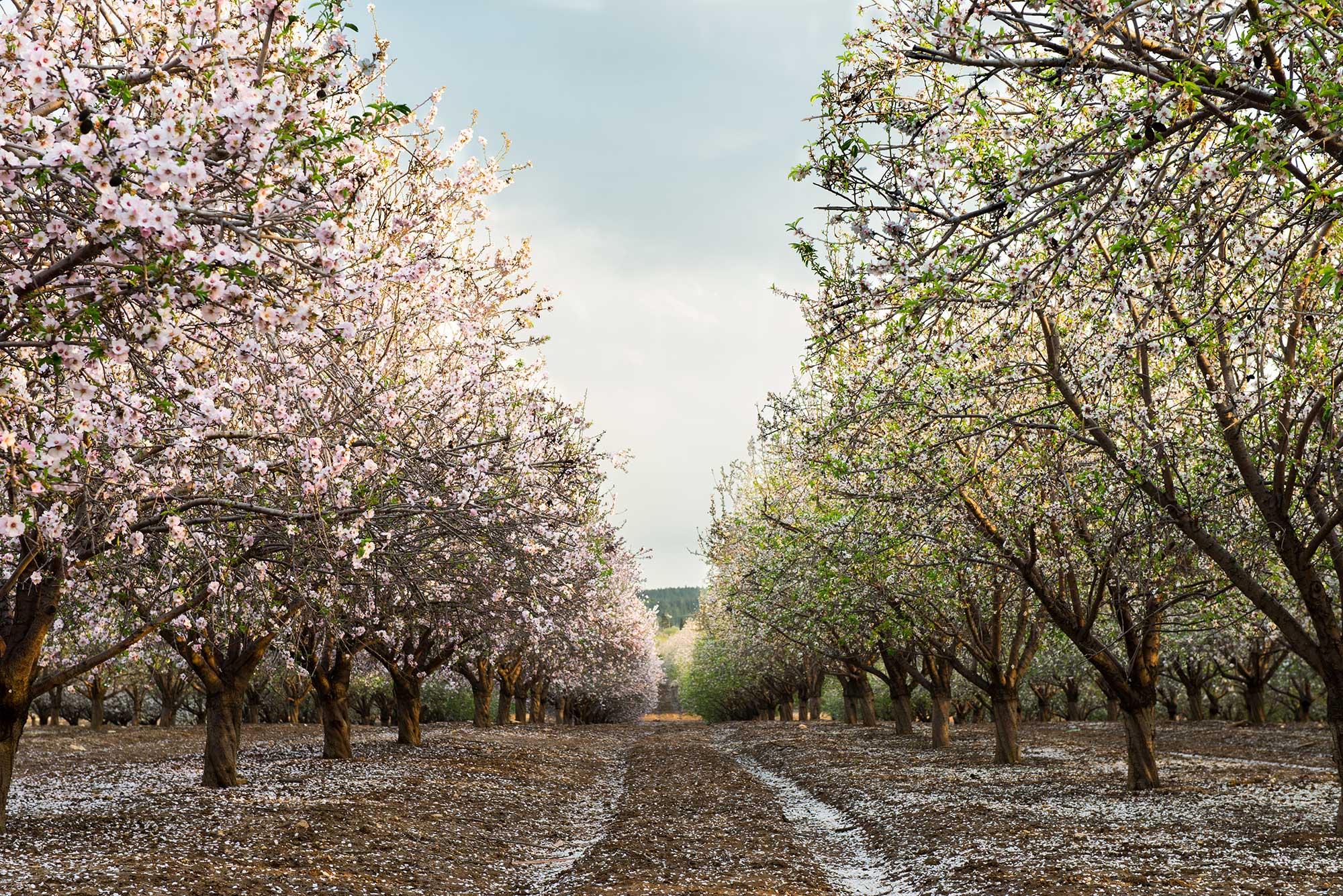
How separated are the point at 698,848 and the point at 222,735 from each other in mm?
Result: 10063

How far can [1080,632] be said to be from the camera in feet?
51.4

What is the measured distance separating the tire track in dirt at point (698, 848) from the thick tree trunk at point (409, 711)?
8.83 meters

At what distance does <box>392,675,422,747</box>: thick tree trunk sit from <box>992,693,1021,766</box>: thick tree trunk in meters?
16.8

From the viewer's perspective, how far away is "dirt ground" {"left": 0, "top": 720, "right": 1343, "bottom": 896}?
33.2ft

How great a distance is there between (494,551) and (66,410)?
5.65 m

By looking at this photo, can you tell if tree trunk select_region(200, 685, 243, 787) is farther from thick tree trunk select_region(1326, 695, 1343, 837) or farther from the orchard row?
thick tree trunk select_region(1326, 695, 1343, 837)

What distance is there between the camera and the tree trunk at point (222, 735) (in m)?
17.1

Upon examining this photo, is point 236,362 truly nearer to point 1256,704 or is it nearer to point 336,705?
point 336,705

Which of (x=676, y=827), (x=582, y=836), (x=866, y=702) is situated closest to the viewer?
(x=676, y=827)

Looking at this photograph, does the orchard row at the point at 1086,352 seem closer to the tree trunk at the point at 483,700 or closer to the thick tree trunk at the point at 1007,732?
the thick tree trunk at the point at 1007,732

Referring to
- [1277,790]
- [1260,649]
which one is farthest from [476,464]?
[1260,649]

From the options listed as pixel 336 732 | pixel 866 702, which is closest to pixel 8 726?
pixel 336 732

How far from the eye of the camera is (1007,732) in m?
22.7

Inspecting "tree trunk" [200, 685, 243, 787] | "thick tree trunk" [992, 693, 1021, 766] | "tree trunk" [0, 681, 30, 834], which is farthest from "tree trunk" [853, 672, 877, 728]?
"tree trunk" [0, 681, 30, 834]
